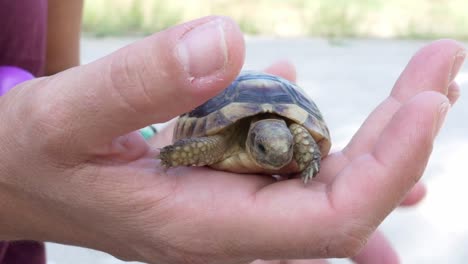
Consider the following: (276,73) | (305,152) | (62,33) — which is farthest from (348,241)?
(62,33)

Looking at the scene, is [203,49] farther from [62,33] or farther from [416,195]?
[62,33]

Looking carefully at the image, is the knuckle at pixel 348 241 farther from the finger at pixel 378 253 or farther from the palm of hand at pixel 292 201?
the finger at pixel 378 253

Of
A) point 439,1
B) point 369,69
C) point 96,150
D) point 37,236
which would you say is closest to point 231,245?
point 96,150

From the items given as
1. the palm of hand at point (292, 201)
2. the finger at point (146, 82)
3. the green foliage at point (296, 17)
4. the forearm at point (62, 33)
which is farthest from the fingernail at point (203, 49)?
the green foliage at point (296, 17)

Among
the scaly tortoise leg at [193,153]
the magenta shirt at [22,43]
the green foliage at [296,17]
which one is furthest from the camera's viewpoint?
the green foliage at [296,17]

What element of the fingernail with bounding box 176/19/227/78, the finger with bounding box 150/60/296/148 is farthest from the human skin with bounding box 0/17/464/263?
the finger with bounding box 150/60/296/148

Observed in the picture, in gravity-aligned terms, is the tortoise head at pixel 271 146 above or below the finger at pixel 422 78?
below

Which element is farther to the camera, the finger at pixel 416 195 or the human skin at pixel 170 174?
the finger at pixel 416 195
